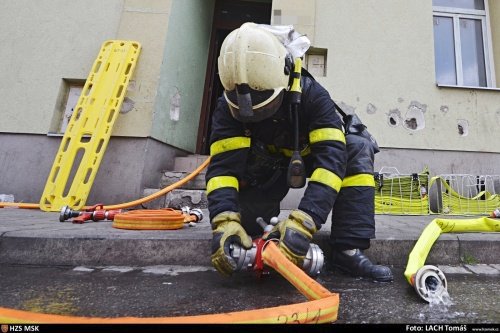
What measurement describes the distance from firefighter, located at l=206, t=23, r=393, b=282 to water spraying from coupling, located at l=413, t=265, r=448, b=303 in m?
0.22

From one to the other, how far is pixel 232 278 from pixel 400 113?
3.73 metres

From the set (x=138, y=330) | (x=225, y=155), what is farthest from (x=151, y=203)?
(x=138, y=330)

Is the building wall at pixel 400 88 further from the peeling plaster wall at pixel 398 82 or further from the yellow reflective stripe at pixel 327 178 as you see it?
the yellow reflective stripe at pixel 327 178

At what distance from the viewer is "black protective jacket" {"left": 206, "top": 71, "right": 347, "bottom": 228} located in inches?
50.1

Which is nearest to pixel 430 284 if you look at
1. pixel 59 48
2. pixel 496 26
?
pixel 59 48

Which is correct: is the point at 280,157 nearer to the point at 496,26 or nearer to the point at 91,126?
the point at 91,126

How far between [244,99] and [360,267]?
99cm

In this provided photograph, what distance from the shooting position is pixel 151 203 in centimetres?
326

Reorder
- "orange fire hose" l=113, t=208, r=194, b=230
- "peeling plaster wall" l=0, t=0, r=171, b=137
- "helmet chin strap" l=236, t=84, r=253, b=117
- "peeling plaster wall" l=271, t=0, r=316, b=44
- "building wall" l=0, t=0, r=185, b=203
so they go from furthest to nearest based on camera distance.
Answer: "peeling plaster wall" l=271, t=0, r=316, b=44 < "peeling plaster wall" l=0, t=0, r=171, b=137 < "building wall" l=0, t=0, r=185, b=203 < "orange fire hose" l=113, t=208, r=194, b=230 < "helmet chin strap" l=236, t=84, r=253, b=117

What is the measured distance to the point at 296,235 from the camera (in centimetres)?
113

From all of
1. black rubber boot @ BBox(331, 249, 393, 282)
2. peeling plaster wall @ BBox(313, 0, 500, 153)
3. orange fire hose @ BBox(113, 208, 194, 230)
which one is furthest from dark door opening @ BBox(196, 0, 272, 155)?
black rubber boot @ BBox(331, 249, 393, 282)

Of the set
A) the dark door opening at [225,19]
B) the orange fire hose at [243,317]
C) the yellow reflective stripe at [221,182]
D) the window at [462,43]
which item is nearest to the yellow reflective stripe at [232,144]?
the yellow reflective stripe at [221,182]

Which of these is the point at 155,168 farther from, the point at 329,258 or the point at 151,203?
the point at 329,258

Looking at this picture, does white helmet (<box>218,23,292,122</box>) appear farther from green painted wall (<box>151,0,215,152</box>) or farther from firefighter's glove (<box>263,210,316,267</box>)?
green painted wall (<box>151,0,215,152</box>)
